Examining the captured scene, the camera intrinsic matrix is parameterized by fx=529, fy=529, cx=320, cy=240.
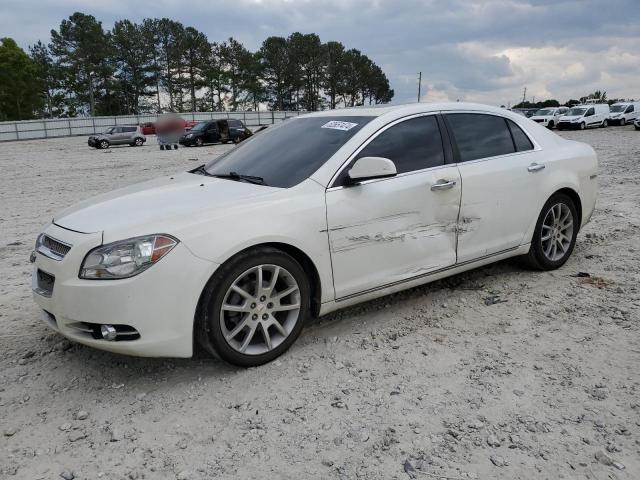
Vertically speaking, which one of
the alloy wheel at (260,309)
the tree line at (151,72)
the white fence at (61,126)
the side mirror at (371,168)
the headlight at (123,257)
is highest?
the tree line at (151,72)

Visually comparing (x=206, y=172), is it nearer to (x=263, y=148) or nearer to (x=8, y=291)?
(x=263, y=148)

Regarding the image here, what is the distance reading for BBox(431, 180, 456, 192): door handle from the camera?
3908mm

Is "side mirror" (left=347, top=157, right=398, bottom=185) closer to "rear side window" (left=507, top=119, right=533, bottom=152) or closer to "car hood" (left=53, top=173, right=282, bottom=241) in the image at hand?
"car hood" (left=53, top=173, right=282, bottom=241)

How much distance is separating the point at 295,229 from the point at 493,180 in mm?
1870

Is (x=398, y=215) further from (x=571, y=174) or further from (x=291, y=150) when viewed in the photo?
(x=571, y=174)

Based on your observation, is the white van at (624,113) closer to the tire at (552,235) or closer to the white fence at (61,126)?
the white fence at (61,126)

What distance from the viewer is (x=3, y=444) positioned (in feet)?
8.80

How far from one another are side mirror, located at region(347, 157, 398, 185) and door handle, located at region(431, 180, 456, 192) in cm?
55

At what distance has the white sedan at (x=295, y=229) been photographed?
2.97 metres

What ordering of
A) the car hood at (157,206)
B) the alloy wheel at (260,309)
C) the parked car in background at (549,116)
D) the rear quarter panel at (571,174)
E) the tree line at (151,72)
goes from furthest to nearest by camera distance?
the tree line at (151,72) < the parked car in background at (549,116) < the rear quarter panel at (571,174) < the alloy wheel at (260,309) < the car hood at (157,206)

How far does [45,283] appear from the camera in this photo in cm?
323

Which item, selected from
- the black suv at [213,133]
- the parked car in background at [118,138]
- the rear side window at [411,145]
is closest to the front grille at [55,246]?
the rear side window at [411,145]

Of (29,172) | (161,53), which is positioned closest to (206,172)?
(29,172)

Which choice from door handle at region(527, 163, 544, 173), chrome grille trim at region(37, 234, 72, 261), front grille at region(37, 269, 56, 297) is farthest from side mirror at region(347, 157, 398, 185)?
front grille at region(37, 269, 56, 297)
